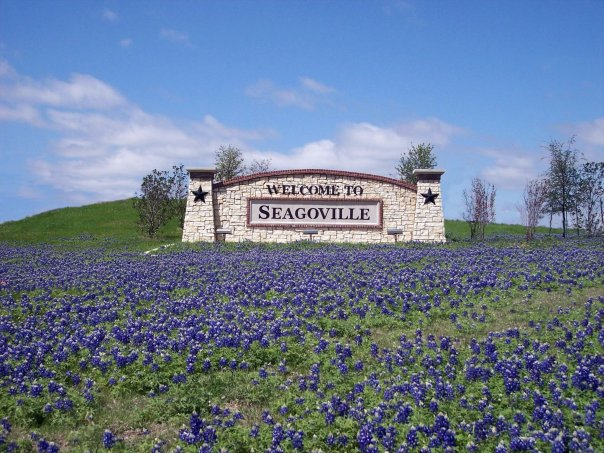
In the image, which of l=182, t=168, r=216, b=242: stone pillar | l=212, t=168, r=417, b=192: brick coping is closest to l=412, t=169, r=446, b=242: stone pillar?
l=212, t=168, r=417, b=192: brick coping

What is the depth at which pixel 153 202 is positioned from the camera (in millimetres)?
34031

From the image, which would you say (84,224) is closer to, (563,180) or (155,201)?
(155,201)

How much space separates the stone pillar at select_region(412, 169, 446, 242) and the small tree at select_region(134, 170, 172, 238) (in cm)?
1662

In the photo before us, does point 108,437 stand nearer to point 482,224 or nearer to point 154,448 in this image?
point 154,448

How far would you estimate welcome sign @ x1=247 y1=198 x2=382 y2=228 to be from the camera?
82.1 ft

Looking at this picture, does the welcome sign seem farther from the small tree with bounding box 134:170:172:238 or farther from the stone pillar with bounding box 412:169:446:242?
the small tree with bounding box 134:170:172:238

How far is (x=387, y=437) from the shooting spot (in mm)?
4859

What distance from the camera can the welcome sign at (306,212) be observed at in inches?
985

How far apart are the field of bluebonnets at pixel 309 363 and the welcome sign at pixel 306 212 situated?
12.5 m

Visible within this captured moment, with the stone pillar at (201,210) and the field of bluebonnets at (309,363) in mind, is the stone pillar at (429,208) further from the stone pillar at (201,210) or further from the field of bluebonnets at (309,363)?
the field of bluebonnets at (309,363)

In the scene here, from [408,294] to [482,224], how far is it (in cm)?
2092

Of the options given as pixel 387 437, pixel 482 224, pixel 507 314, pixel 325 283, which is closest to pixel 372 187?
pixel 482 224

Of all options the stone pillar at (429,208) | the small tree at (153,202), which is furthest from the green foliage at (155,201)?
the stone pillar at (429,208)

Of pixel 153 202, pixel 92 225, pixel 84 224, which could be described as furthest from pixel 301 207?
pixel 84 224
